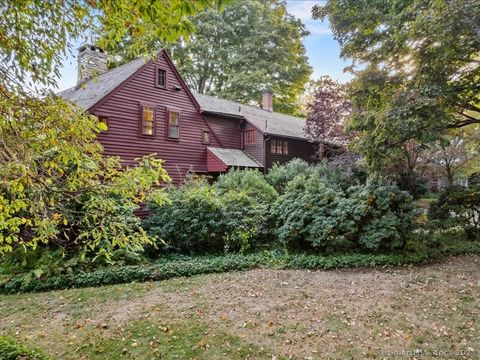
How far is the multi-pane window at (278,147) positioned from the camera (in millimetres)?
19641

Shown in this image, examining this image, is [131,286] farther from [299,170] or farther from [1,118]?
[299,170]

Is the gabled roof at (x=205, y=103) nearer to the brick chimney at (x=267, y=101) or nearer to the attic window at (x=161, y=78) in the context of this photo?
the attic window at (x=161, y=78)

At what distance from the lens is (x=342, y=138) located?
16812 millimetres

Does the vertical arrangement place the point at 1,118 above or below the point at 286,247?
above

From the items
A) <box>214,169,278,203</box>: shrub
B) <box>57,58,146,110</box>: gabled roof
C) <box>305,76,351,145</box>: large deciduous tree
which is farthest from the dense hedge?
<box>305,76,351,145</box>: large deciduous tree

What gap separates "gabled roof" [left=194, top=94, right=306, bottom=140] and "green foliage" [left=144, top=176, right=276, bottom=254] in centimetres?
845

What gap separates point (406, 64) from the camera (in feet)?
25.7

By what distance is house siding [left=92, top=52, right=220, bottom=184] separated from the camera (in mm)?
13750

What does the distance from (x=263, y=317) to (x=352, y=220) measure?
4458 millimetres

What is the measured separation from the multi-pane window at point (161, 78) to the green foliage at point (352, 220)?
10.1 meters

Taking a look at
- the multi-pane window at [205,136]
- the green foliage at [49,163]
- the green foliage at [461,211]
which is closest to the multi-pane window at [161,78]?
the multi-pane window at [205,136]

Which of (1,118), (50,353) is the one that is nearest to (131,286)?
(50,353)

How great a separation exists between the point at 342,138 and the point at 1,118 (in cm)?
1622

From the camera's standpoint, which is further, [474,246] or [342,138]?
[342,138]
